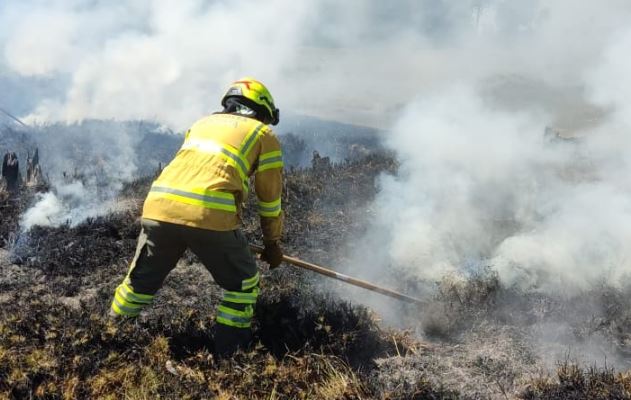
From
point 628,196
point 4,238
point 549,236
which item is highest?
point 628,196

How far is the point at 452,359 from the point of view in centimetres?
378

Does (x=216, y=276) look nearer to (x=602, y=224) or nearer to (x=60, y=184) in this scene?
(x=602, y=224)

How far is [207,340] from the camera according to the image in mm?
3596

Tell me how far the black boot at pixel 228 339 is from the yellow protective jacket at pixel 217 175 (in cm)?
71

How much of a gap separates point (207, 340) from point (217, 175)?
1.31m

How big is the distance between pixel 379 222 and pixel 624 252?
9.69 feet

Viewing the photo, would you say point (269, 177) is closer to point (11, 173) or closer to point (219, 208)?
point (219, 208)

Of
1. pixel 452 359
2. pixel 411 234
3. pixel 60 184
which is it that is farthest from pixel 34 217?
pixel 452 359

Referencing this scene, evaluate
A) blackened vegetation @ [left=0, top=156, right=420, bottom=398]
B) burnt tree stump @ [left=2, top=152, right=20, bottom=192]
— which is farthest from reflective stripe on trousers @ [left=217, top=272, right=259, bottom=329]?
burnt tree stump @ [left=2, top=152, right=20, bottom=192]

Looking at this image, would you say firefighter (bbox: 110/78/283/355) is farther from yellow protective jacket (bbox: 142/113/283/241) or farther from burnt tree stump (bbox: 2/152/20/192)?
burnt tree stump (bbox: 2/152/20/192)

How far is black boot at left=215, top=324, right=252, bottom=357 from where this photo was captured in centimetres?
329

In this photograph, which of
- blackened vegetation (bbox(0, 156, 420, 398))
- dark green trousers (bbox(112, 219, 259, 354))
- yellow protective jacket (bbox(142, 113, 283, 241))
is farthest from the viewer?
dark green trousers (bbox(112, 219, 259, 354))

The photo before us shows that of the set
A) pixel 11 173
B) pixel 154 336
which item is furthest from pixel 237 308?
pixel 11 173

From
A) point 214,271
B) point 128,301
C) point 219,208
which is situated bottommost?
point 128,301
